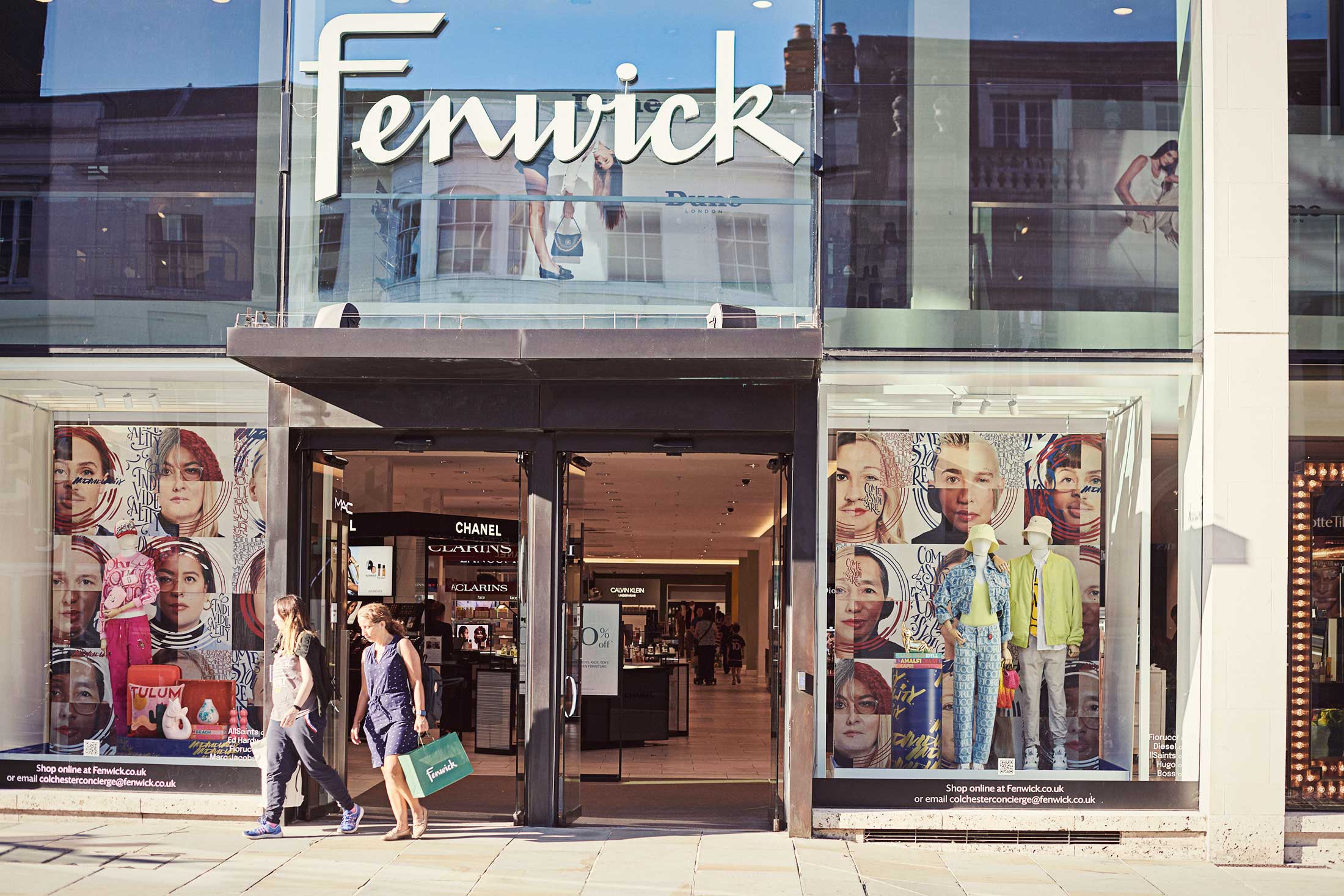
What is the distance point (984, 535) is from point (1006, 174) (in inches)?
98.7

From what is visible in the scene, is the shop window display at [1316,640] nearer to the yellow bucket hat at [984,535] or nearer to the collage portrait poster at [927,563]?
the collage portrait poster at [927,563]

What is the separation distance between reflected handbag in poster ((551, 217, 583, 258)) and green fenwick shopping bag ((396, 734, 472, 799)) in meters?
3.34

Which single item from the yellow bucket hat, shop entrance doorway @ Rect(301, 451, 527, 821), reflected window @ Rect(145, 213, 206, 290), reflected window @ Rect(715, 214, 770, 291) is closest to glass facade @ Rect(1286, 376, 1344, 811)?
the yellow bucket hat

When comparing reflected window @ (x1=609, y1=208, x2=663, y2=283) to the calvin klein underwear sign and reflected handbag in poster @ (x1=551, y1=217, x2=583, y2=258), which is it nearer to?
reflected handbag in poster @ (x1=551, y1=217, x2=583, y2=258)

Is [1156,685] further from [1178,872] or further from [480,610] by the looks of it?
[480,610]

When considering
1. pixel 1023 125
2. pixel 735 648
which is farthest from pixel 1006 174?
pixel 735 648

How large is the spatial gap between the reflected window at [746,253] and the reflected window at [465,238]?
1.64 meters

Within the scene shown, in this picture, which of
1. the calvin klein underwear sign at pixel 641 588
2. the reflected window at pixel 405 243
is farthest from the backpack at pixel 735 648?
the reflected window at pixel 405 243

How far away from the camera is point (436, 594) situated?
14.3 m

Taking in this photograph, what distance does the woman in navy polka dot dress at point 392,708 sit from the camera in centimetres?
824

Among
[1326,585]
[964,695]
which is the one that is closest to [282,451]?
[964,695]

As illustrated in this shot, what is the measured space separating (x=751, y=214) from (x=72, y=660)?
19.0 ft

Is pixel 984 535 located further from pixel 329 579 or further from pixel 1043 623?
pixel 329 579

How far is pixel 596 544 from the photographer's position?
97.3 feet
